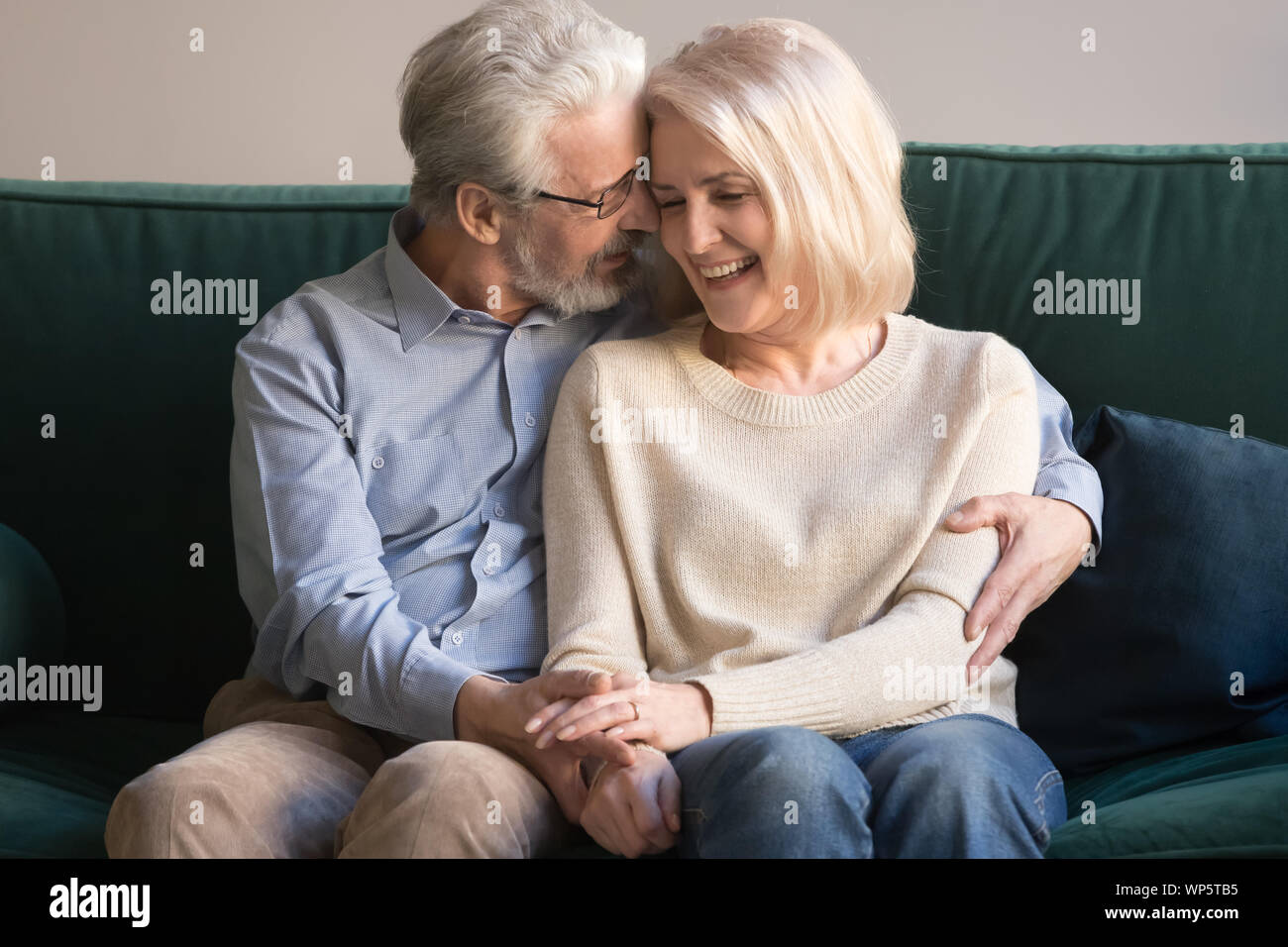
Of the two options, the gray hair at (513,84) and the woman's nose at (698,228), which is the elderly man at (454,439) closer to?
the gray hair at (513,84)

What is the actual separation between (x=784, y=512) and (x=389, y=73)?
4.61 ft

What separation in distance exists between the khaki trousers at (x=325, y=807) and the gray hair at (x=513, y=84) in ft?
2.28

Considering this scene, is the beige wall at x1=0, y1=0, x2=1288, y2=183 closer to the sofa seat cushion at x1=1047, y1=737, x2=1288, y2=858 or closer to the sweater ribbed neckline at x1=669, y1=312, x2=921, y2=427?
the sweater ribbed neckline at x1=669, y1=312, x2=921, y2=427

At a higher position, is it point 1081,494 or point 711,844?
point 1081,494

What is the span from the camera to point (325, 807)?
1.32 meters

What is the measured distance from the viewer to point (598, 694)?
49.6 inches

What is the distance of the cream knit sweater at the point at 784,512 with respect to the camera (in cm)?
140

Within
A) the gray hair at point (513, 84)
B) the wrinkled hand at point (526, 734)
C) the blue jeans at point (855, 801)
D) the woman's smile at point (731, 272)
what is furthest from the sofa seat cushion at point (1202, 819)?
the gray hair at point (513, 84)

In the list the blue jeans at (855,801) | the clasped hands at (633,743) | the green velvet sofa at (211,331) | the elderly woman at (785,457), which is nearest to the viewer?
the blue jeans at (855,801)

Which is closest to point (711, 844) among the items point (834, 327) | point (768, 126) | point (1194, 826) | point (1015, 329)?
point (1194, 826)

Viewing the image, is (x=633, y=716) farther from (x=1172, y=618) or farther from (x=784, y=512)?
(x=1172, y=618)

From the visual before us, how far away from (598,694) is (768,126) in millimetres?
624

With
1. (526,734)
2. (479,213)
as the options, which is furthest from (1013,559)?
(479,213)
